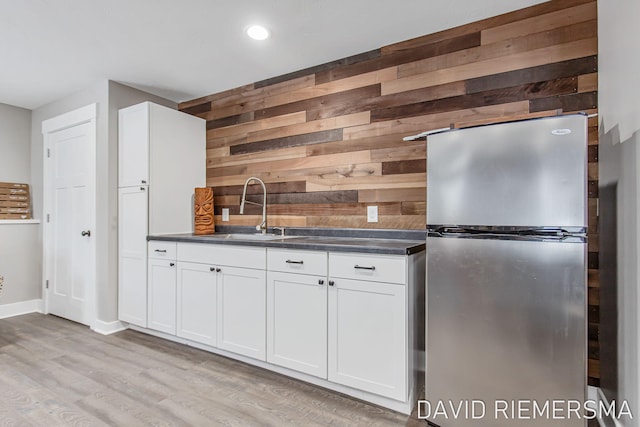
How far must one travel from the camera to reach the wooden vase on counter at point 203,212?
3.31 m

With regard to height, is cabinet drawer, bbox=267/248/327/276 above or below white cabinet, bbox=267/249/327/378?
above

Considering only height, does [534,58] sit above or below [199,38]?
below

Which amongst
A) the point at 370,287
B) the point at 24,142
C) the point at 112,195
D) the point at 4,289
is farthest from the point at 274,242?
the point at 24,142

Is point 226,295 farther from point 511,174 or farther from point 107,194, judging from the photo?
point 511,174

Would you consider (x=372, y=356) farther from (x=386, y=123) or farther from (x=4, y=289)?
(x=4, y=289)

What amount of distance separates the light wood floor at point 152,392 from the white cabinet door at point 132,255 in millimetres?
325

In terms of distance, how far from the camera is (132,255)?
10.3 ft

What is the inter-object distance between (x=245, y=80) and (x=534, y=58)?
232 cm

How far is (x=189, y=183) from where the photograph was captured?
3482 millimetres

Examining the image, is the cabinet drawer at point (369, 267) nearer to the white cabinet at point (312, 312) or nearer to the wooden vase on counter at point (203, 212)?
the white cabinet at point (312, 312)

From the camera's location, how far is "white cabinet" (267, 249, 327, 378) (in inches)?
83.0

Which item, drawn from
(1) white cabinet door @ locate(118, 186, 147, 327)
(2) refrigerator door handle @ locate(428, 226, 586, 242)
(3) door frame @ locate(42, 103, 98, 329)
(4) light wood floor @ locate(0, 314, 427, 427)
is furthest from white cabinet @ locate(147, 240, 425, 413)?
(3) door frame @ locate(42, 103, 98, 329)

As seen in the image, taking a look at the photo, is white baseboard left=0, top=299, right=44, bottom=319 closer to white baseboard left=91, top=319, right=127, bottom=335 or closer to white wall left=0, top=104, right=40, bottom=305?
white wall left=0, top=104, right=40, bottom=305

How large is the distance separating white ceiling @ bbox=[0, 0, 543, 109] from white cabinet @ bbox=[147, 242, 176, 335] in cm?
155
